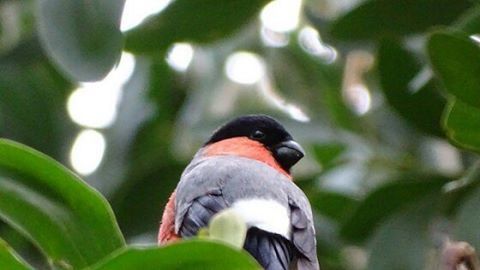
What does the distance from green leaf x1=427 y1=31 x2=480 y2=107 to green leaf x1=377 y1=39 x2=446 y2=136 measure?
2.38ft

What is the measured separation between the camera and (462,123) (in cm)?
269

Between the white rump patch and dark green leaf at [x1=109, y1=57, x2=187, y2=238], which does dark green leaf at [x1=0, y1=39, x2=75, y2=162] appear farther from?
the white rump patch

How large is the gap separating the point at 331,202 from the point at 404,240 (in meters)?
0.58

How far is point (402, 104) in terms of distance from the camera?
357cm

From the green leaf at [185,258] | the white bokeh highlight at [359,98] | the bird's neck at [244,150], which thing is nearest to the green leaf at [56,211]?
the green leaf at [185,258]

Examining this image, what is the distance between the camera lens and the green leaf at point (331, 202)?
146 inches

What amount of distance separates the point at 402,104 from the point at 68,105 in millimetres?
1122

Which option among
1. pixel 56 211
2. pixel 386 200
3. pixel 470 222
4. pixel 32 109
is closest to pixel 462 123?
pixel 470 222

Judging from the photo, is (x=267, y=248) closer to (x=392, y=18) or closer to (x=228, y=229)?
(x=228, y=229)

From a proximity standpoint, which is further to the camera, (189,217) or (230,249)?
(189,217)

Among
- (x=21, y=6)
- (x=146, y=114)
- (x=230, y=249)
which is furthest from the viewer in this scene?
(x=21, y=6)

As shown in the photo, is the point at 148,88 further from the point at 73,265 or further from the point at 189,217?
the point at 73,265

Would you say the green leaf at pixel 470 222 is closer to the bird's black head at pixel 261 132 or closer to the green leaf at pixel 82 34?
the bird's black head at pixel 261 132

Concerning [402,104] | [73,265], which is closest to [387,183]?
[402,104]
